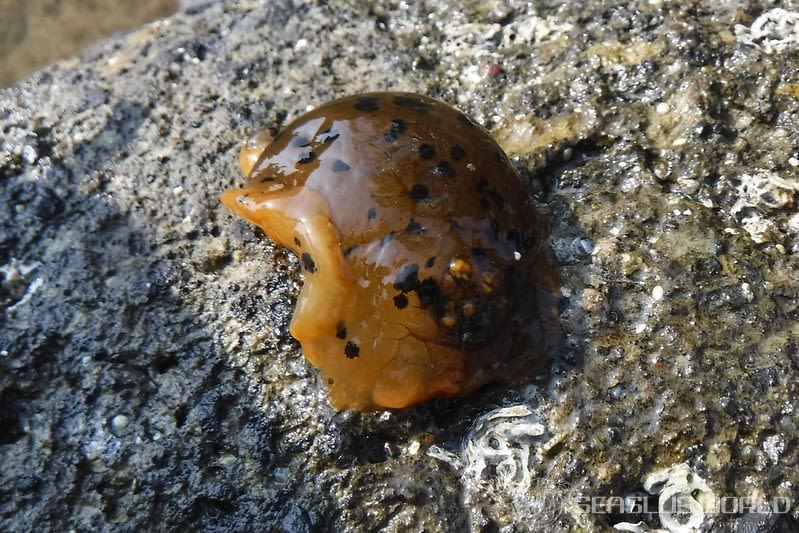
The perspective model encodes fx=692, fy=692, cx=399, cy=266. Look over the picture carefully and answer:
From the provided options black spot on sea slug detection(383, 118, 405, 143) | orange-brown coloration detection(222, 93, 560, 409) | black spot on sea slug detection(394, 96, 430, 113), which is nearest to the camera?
orange-brown coloration detection(222, 93, 560, 409)

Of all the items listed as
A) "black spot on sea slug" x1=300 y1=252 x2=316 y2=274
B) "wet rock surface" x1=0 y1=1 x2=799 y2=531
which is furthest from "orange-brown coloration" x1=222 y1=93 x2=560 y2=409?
"wet rock surface" x1=0 y1=1 x2=799 y2=531

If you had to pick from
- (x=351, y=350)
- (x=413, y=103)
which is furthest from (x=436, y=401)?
(x=413, y=103)

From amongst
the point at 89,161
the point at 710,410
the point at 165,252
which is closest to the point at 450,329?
the point at 710,410

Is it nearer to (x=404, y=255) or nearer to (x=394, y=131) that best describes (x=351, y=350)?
(x=404, y=255)

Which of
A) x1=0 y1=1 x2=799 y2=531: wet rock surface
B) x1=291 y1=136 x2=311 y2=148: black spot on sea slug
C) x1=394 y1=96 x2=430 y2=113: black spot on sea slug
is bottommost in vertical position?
x1=0 y1=1 x2=799 y2=531: wet rock surface

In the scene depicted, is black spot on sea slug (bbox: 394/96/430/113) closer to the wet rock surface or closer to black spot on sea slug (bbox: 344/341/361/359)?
the wet rock surface

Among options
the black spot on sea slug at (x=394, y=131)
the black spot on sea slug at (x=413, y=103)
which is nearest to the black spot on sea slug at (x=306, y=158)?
the black spot on sea slug at (x=394, y=131)
